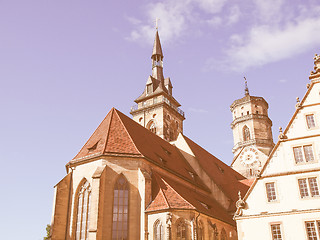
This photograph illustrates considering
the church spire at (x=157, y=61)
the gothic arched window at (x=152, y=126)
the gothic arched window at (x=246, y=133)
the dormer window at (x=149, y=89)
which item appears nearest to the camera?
the gothic arched window at (x=152, y=126)

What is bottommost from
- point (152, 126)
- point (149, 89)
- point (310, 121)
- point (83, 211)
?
point (83, 211)

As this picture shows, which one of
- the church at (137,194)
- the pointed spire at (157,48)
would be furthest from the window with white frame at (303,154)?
the pointed spire at (157,48)

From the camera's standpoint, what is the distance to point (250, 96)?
47.9 metres

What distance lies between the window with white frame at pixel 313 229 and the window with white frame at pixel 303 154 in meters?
3.33

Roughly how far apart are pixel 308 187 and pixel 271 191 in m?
1.92

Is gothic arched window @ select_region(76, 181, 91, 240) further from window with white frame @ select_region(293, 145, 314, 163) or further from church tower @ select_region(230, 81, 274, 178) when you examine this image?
church tower @ select_region(230, 81, 274, 178)

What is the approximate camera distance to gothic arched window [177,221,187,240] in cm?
2141

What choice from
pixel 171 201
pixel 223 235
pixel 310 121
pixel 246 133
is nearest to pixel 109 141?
pixel 171 201

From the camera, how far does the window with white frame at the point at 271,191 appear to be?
19344mm

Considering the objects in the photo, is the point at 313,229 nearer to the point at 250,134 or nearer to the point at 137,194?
the point at 137,194

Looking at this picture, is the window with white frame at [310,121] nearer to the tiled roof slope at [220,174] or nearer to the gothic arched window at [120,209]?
the gothic arched window at [120,209]

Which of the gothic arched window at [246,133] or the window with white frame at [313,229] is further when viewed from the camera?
the gothic arched window at [246,133]

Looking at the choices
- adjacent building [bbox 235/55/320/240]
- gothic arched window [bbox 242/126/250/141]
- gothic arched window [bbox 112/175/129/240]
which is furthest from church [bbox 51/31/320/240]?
gothic arched window [bbox 242/126/250/141]

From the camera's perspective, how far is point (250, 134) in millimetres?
46469
